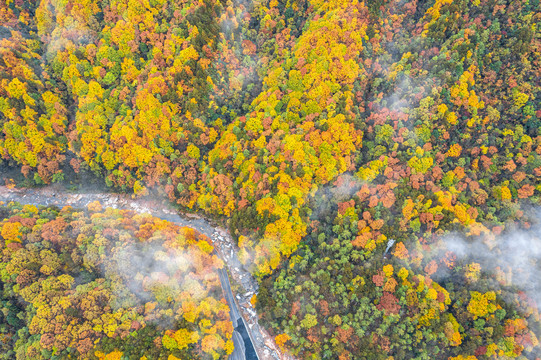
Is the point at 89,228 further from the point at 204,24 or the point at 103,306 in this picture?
the point at 204,24

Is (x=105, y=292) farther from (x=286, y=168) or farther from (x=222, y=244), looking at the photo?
(x=286, y=168)

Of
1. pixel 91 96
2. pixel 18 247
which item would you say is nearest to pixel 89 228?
pixel 18 247

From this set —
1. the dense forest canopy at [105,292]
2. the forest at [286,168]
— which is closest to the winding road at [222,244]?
the forest at [286,168]

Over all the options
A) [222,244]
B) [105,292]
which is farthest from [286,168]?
[105,292]

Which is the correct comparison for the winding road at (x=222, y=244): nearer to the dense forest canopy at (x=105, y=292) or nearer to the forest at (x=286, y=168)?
the forest at (x=286, y=168)

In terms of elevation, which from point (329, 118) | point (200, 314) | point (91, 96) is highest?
point (329, 118)

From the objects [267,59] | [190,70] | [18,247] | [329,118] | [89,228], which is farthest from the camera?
[267,59]

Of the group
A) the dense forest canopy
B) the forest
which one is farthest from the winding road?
the dense forest canopy

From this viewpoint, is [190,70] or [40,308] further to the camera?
[190,70]
